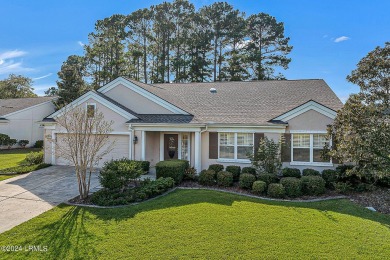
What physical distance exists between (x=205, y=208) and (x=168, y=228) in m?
1.89

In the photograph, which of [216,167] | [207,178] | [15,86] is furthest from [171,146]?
[15,86]

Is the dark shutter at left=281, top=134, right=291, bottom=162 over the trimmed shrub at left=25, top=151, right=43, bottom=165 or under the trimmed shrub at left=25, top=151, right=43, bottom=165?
over

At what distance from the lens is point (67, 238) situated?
6.55 m

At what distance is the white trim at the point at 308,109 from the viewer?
12711mm

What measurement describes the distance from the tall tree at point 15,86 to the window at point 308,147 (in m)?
61.9

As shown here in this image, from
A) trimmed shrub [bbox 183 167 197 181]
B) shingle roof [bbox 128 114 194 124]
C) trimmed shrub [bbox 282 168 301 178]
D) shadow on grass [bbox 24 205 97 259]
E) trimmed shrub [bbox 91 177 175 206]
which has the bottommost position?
Answer: shadow on grass [bbox 24 205 97 259]

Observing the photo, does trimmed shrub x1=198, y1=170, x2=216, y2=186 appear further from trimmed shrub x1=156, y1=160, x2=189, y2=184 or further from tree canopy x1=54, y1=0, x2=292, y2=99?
tree canopy x1=54, y1=0, x2=292, y2=99

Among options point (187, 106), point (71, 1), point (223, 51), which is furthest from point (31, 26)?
point (223, 51)

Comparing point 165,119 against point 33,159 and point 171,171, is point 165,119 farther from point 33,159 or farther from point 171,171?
point 33,159

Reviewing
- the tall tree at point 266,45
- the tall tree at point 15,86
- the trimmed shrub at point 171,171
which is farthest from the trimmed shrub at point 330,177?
the tall tree at point 15,86

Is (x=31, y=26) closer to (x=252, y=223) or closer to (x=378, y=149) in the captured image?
(x=252, y=223)

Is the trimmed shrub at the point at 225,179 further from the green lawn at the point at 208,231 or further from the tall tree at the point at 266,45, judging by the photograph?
the tall tree at the point at 266,45

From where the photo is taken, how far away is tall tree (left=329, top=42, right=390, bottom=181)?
29.4 feet

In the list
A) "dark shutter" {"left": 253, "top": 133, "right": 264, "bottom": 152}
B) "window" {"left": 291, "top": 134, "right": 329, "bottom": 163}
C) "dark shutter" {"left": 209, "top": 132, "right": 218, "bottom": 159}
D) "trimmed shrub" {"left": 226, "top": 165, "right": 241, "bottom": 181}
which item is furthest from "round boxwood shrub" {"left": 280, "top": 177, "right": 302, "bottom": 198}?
"dark shutter" {"left": 209, "top": 132, "right": 218, "bottom": 159}
